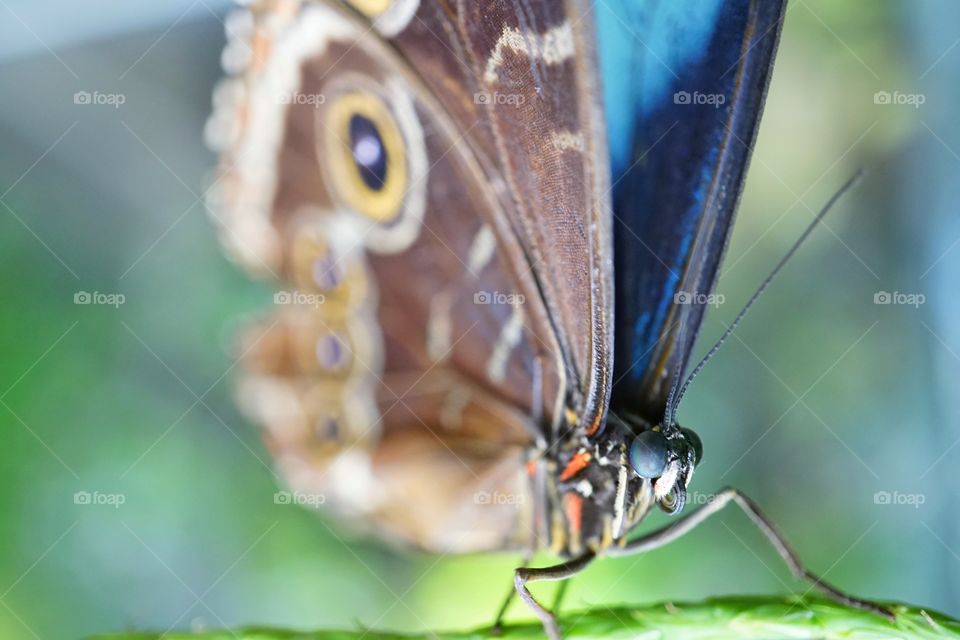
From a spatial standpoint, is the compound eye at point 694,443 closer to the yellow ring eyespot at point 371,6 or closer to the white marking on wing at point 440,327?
the white marking on wing at point 440,327

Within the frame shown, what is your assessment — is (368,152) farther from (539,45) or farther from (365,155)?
(539,45)

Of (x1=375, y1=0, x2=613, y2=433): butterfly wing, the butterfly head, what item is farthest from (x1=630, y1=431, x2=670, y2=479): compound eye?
(x1=375, y1=0, x2=613, y2=433): butterfly wing

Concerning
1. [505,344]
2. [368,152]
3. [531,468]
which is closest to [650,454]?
[531,468]

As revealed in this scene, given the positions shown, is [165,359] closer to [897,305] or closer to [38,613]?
[38,613]

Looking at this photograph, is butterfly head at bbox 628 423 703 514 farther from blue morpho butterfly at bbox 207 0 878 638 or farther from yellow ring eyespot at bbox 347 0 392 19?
yellow ring eyespot at bbox 347 0 392 19

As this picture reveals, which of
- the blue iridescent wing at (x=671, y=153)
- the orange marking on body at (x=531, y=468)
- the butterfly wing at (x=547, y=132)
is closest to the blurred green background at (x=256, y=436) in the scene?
the orange marking on body at (x=531, y=468)
